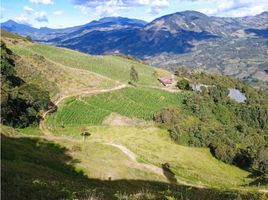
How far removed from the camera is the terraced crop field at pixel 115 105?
114 m

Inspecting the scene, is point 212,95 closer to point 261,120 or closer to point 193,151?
point 261,120

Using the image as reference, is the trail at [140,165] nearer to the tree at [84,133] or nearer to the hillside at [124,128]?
the hillside at [124,128]

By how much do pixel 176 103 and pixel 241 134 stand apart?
28.4 meters

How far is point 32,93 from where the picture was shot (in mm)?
104312

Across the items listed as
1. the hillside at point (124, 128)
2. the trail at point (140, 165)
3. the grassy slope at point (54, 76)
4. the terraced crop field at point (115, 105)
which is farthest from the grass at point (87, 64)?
the trail at point (140, 165)

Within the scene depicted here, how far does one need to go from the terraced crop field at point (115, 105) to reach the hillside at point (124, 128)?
326 millimetres

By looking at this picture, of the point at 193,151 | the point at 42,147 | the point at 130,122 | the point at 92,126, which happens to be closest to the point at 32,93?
the point at 92,126

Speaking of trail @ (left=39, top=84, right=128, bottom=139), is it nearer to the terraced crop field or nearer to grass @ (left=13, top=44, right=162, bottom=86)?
the terraced crop field

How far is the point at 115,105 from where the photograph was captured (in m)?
132

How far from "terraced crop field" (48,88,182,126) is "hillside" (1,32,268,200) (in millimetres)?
326

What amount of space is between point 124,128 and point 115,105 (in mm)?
18909

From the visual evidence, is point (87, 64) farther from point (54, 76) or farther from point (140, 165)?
A: point (140, 165)

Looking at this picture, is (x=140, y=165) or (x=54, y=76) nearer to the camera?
(x=140, y=165)

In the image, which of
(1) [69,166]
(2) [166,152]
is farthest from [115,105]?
(1) [69,166]
